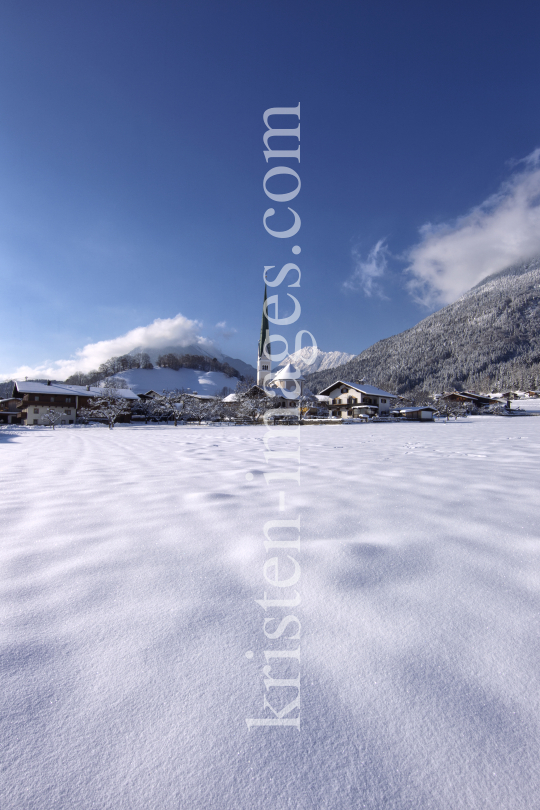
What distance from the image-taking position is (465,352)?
14638cm

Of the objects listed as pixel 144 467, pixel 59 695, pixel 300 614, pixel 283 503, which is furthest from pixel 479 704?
pixel 144 467

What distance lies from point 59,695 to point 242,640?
677 mm

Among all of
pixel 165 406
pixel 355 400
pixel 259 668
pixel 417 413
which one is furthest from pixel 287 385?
pixel 259 668

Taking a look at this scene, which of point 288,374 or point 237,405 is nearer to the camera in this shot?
point 237,405

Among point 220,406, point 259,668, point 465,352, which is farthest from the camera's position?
point 465,352

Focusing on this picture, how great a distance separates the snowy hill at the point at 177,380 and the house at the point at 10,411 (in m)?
49.4

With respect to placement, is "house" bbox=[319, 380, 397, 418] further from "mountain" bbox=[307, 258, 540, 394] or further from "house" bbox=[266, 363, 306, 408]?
"mountain" bbox=[307, 258, 540, 394]

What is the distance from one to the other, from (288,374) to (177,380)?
67.5m

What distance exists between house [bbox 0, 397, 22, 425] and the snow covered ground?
187ft

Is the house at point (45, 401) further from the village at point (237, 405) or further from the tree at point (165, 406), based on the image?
the tree at point (165, 406)

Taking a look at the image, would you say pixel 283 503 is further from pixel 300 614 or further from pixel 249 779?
pixel 249 779

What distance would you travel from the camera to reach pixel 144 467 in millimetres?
6230

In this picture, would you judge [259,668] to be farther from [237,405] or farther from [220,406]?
[237,405]

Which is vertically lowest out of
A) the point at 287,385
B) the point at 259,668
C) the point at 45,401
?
the point at 259,668
